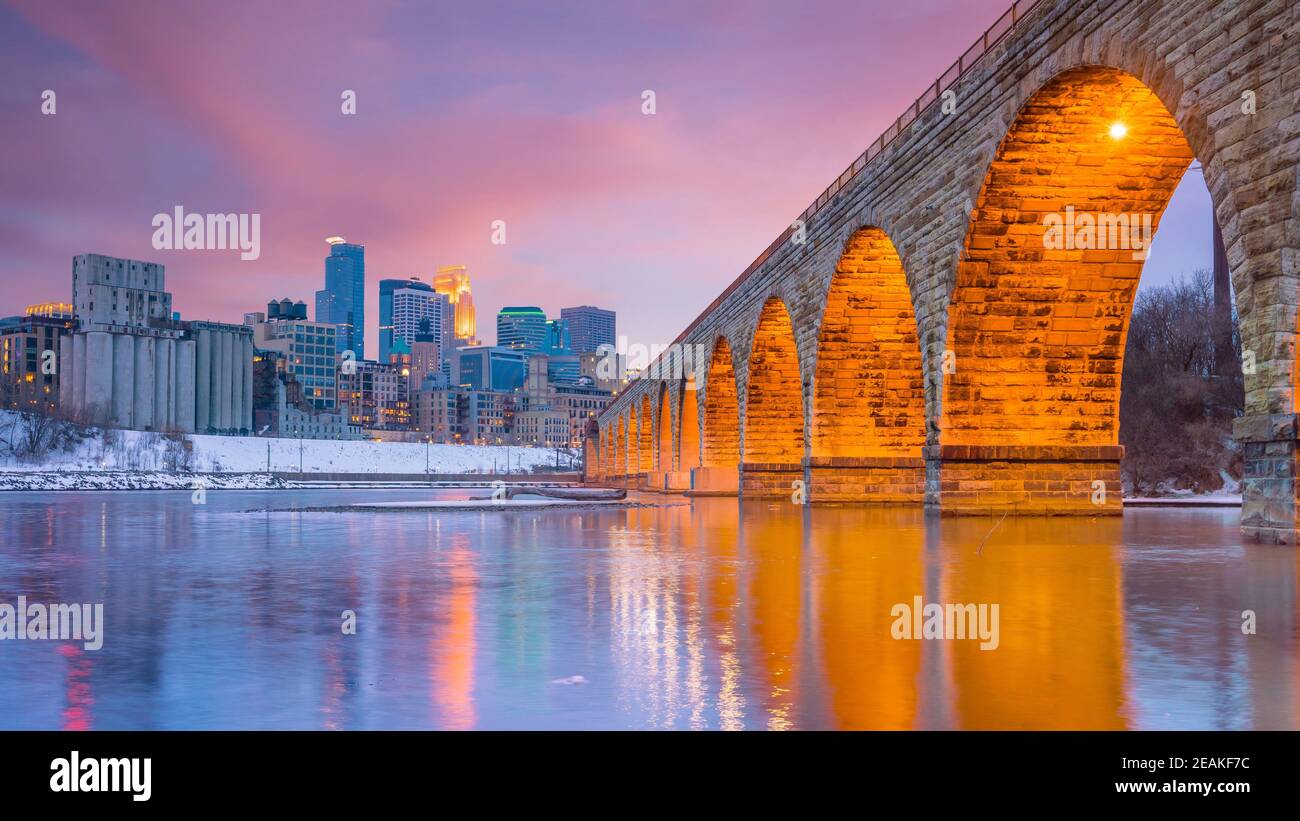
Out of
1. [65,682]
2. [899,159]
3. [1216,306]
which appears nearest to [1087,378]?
[899,159]

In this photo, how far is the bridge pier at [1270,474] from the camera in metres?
13.0

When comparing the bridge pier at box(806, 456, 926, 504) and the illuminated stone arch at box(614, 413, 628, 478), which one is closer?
the bridge pier at box(806, 456, 926, 504)

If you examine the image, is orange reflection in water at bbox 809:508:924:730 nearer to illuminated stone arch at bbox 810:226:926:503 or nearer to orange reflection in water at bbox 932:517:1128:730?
orange reflection in water at bbox 932:517:1128:730

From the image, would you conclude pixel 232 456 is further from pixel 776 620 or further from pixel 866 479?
pixel 776 620

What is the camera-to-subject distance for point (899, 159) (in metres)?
24.4

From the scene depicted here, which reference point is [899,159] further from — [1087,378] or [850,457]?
[850,457]

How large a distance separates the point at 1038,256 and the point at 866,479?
11.7m

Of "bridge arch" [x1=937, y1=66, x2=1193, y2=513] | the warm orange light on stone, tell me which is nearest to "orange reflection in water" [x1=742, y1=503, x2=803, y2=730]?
"bridge arch" [x1=937, y1=66, x2=1193, y2=513]

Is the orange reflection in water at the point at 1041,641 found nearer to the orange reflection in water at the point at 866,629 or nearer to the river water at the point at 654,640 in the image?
the river water at the point at 654,640

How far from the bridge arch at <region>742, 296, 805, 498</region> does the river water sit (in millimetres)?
26036

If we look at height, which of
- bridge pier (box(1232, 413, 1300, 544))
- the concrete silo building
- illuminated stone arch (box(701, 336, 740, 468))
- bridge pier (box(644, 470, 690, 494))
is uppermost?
the concrete silo building

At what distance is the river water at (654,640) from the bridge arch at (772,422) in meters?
26.0

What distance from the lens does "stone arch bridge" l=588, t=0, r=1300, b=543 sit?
13.3m

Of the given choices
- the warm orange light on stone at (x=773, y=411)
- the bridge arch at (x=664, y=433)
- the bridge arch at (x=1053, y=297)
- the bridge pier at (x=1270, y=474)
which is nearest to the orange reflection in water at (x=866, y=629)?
the bridge pier at (x=1270, y=474)
